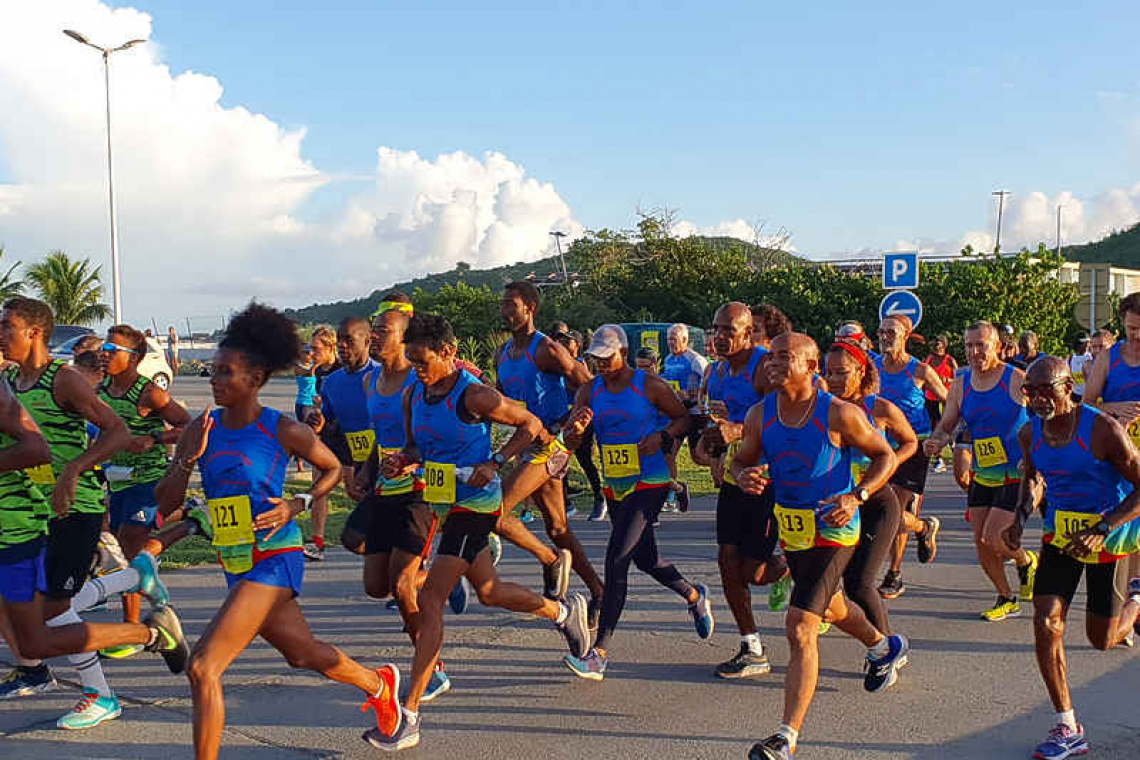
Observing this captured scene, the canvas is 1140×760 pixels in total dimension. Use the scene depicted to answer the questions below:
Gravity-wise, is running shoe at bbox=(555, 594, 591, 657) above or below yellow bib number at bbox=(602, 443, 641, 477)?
below

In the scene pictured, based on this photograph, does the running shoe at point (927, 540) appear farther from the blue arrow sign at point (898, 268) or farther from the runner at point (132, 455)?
the blue arrow sign at point (898, 268)

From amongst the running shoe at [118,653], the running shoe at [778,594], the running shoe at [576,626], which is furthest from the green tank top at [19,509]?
the running shoe at [778,594]

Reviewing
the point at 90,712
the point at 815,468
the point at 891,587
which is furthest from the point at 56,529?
the point at 891,587

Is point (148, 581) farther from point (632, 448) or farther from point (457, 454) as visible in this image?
point (632, 448)

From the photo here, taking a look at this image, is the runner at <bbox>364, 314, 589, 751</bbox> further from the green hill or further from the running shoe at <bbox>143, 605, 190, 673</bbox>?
the green hill

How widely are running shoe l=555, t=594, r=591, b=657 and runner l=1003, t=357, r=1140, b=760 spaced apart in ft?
7.52

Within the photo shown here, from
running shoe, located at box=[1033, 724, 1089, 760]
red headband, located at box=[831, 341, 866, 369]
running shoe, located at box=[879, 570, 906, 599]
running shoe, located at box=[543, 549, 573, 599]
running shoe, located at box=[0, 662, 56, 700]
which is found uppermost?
red headband, located at box=[831, 341, 866, 369]

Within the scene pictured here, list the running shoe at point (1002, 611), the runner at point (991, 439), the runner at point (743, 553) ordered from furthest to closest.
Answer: the running shoe at point (1002, 611) → the runner at point (991, 439) → the runner at point (743, 553)

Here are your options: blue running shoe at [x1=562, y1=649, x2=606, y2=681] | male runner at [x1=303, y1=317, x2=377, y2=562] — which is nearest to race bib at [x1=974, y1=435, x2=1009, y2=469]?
blue running shoe at [x1=562, y1=649, x2=606, y2=681]

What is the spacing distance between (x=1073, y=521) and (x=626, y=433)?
2454 mm

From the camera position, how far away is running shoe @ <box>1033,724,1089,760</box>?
4.91m

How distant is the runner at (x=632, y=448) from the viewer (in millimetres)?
6426

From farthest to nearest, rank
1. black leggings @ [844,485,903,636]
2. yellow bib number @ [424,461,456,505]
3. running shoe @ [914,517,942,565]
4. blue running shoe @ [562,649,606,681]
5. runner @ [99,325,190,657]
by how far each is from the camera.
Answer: running shoe @ [914,517,942,565], runner @ [99,325,190,657], blue running shoe @ [562,649,606,681], black leggings @ [844,485,903,636], yellow bib number @ [424,461,456,505]

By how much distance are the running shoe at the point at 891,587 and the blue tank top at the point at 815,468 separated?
→ 3.30 m
